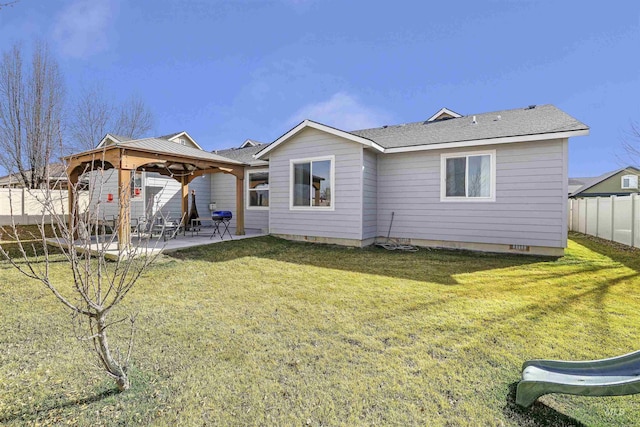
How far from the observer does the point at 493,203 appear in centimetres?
795

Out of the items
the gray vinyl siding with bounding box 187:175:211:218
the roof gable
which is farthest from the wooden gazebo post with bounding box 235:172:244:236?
the gray vinyl siding with bounding box 187:175:211:218

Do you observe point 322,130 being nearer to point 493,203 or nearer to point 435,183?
point 435,183

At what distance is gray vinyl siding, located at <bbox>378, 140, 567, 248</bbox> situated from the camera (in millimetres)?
7281

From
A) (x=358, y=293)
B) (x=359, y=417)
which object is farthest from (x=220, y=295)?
(x=359, y=417)

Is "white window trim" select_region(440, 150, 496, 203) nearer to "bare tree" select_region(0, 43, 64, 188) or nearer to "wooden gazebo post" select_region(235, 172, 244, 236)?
"wooden gazebo post" select_region(235, 172, 244, 236)

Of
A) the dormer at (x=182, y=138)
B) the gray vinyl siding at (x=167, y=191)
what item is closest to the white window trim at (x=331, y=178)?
the gray vinyl siding at (x=167, y=191)

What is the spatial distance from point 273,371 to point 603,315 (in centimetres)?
410

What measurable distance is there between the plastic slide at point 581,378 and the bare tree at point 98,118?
78.7 feet

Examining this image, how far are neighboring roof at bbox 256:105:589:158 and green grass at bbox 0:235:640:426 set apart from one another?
3502mm

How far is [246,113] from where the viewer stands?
21016 millimetres

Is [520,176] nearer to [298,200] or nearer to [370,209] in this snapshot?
[370,209]

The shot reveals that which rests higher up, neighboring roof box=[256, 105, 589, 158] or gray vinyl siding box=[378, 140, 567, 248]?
neighboring roof box=[256, 105, 589, 158]

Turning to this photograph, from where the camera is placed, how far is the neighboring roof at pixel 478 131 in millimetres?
7238

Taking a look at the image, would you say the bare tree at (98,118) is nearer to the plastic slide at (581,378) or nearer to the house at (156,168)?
the house at (156,168)
